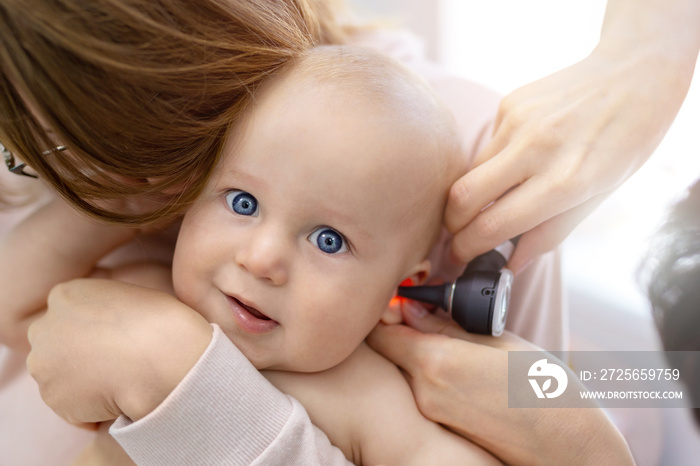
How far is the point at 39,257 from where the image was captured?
1.06m

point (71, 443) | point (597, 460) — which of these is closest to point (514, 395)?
point (597, 460)

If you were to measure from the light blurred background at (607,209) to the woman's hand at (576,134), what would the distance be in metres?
0.36

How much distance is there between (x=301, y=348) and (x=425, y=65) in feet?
2.98

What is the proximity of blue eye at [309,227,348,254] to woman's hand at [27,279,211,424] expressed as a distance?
0.20 metres

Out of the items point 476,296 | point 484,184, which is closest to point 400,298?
point 476,296

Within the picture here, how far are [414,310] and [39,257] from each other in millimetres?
685

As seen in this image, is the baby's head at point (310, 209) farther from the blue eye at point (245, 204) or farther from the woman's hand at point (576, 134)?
the woman's hand at point (576, 134)

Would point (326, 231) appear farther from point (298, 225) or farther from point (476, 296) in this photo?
point (476, 296)

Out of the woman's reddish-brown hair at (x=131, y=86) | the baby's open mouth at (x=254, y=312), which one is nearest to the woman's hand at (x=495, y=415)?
the baby's open mouth at (x=254, y=312)

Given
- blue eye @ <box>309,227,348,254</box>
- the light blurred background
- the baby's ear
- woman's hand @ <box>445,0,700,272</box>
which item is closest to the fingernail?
the baby's ear

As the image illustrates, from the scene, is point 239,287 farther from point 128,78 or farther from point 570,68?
point 570,68

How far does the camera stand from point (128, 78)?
0.75 metres

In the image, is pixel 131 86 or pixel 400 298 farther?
pixel 400 298

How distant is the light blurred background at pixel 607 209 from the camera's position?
1.25 m
